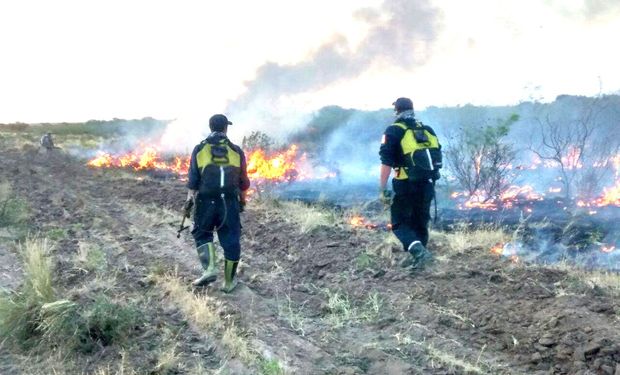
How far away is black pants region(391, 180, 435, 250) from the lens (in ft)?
22.8

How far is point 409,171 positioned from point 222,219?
7.58 feet

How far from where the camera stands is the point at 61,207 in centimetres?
1128

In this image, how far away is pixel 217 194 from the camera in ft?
20.8

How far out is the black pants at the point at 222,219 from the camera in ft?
21.0

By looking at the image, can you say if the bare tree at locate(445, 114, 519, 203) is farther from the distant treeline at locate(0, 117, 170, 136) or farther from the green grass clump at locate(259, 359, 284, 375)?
the distant treeline at locate(0, 117, 170, 136)

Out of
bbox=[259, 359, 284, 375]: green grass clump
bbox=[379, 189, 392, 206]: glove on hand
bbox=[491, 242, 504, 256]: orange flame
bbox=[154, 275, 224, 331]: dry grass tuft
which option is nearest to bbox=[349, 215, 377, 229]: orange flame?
bbox=[491, 242, 504, 256]: orange flame

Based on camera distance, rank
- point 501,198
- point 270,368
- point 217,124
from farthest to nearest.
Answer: point 501,198, point 217,124, point 270,368

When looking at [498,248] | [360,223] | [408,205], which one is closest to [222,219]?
[408,205]

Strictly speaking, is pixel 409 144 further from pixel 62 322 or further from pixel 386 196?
pixel 62 322

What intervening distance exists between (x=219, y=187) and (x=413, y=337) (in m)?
2.65

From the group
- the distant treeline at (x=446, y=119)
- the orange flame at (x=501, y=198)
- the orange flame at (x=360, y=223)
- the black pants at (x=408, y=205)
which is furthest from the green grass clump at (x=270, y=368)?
the distant treeline at (x=446, y=119)

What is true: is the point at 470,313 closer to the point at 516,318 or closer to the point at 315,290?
the point at 516,318

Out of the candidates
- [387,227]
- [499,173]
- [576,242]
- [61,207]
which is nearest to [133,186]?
[61,207]

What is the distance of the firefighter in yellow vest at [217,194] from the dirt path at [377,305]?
1.20ft
